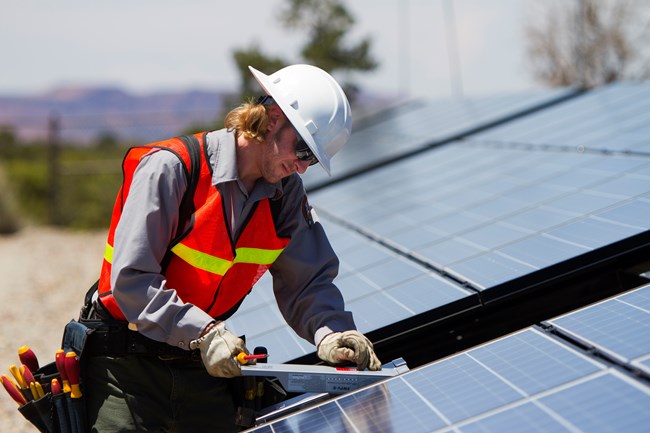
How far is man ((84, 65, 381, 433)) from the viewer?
3182 millimetres

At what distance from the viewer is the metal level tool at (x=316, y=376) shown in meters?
3.15

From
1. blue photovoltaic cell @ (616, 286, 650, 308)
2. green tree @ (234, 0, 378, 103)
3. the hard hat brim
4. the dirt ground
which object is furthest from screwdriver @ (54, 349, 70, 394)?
green tree @ (234, 0, 378, 103)

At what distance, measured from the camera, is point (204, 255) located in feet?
11.2

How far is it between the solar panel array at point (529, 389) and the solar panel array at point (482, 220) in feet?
2.55

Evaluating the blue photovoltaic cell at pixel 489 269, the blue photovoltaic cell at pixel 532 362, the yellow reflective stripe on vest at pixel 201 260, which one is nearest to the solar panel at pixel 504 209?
the blue photovoltaic cell at pixel 489 269

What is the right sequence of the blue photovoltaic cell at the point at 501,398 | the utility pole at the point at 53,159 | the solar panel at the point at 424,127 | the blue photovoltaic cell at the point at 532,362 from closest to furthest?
the blue photovoltaic cell at the point at 501,398 < the blue photovoltaic cell at the point at 532,362 < the solar panel at the point at 424,127 < the utility pole at the point at 53,159

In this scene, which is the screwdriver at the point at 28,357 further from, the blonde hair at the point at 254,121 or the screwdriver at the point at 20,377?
the blonde hair at the point at 254,121

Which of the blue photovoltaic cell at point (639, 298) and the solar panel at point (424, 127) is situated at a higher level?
the blue photovoltaic cell at point (639, 298)

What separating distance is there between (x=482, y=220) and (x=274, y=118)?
226 cm

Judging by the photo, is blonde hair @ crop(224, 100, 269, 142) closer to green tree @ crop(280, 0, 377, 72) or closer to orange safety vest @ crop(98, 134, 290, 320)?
orange safety vest @ crop(98, 134, 290, 320)

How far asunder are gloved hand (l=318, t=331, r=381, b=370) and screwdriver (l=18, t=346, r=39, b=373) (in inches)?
51.4

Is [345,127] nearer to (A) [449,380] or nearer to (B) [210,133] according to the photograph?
(B) [210,133]

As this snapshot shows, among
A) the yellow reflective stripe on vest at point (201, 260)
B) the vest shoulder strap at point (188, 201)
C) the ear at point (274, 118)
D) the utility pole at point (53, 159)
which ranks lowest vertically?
the utility pole at point (53, 159)

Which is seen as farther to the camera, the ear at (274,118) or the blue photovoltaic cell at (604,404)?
the ear at (274,118)
